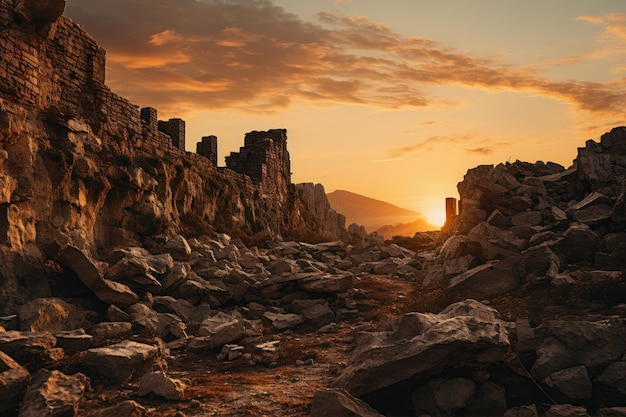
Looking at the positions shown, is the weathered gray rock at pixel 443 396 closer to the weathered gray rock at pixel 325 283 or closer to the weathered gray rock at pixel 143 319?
the weathered gray rock at pixel 143 319

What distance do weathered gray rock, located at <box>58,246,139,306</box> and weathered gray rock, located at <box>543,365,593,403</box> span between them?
798 centimetres

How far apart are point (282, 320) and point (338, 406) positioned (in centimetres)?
623

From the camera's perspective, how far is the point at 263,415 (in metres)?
6.52

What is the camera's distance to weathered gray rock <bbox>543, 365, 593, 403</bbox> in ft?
20.8

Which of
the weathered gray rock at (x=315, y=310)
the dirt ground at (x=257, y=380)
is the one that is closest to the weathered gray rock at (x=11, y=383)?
the dirt ground at (x=257, y=380)

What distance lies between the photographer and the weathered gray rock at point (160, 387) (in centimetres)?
686

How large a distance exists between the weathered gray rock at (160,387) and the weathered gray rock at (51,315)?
310cm

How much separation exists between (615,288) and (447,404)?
6087 mm

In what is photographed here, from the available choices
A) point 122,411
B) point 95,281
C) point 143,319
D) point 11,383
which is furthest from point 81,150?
point 122,411

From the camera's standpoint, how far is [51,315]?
9328 millimetres

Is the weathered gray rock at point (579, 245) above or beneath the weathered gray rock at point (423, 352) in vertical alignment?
above

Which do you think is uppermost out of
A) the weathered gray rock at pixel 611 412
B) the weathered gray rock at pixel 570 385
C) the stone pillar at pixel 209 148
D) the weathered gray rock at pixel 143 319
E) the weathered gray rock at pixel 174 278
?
the stone pillar at pixel 209 148

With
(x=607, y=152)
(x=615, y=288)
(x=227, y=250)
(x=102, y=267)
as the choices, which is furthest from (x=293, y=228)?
(x=615, y=288)

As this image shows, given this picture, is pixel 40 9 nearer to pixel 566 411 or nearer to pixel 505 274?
→ pixel 505 274
